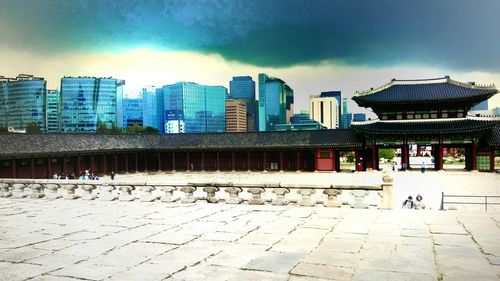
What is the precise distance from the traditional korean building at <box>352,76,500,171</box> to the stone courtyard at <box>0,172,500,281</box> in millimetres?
35691

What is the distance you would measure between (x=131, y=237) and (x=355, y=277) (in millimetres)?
5743

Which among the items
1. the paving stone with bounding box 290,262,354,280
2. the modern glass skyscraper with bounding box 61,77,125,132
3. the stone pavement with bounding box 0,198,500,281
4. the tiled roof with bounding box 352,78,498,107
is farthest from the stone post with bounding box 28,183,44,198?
the modern glass skyscraper with bounding box 61,77,125,132

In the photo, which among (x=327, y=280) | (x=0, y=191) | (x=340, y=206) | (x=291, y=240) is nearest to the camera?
(x=327, y=280)

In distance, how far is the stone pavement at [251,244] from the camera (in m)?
7.48

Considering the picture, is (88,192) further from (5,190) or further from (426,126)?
(426,126)

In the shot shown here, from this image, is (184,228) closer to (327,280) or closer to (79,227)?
(79,227)

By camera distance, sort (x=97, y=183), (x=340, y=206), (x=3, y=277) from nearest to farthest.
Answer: (x=3, y=277), (x=340, y=206), (x=97, y=183)

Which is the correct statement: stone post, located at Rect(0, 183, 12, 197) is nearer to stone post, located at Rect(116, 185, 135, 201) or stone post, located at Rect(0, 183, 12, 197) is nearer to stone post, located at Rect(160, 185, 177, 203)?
stone post, located at Rect(116, 185, 135, 201)

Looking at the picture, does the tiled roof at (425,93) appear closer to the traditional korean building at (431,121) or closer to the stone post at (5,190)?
the traditional korean building at (431,121)

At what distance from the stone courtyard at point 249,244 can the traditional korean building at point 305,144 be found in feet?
105

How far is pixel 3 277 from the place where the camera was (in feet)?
24.7

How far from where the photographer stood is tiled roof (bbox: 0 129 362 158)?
1670 inches

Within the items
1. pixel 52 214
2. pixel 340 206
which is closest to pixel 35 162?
pixel 52 214

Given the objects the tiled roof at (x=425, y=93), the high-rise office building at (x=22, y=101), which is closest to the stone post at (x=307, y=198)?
the tiled roof at (x=425, y=93)
